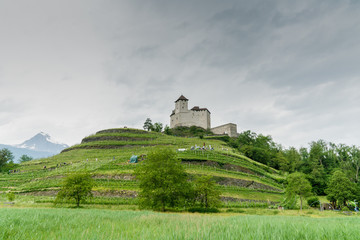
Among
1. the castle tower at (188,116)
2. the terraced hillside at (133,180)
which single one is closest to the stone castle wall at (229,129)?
the castle tower at (188,116)

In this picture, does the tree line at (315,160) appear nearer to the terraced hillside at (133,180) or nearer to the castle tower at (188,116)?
the terraced hillside at (133,180)

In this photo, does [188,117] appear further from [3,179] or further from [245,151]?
[3,179]

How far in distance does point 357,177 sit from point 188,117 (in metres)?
97.4

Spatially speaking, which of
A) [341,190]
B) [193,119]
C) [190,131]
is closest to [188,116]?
[193,119]

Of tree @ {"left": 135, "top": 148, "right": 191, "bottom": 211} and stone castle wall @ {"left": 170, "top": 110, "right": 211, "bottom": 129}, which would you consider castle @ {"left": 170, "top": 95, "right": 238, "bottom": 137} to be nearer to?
stone castle wall @ {"left": 170, "top": 110, "right": 211, "bottom": 129}

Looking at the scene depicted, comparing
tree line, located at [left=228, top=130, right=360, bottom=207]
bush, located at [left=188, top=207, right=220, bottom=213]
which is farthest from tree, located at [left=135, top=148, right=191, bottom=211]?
tree line, located at [left=228, top=130, right=360, bottom=207]

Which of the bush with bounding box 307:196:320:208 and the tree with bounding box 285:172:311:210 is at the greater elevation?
the tree with bounding box 285:172:311:210

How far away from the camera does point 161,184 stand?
101ft

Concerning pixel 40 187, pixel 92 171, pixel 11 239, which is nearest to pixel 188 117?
pixel 92 171

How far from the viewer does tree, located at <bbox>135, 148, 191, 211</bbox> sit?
29.3 meters

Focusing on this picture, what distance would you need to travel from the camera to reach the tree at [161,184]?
96.2 ft

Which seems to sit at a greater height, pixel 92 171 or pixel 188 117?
pixel 188 117

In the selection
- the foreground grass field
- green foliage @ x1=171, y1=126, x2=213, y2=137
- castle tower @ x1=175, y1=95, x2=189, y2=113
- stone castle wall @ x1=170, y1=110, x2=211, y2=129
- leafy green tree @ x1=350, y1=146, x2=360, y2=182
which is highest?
castle tower @ x1=175, y1=95, x2=189, y2=113

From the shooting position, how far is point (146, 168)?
107ft
